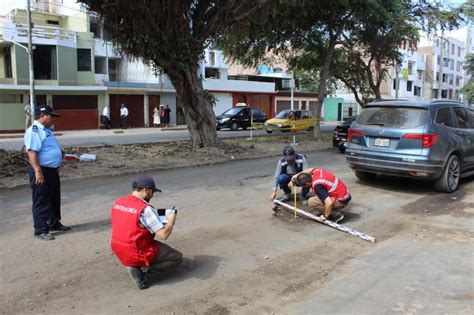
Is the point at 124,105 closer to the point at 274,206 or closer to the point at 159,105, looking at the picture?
the point at 159,105

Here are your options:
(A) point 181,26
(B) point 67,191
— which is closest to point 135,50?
(A) point 181,26

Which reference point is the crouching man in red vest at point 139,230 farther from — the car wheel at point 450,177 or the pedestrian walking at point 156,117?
the pedestrian walking at point 156,117

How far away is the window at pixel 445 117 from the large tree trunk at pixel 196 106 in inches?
305

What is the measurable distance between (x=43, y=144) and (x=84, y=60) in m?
29.7

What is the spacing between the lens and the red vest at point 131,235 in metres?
4.22

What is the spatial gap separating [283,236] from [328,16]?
15.6 metres

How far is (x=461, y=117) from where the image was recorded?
9.50 m

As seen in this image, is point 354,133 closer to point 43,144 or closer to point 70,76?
point 43,144

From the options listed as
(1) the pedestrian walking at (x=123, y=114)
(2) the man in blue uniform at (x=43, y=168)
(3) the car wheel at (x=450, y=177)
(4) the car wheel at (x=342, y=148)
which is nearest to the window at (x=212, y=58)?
(1) the pedestrian walking at (x=123, y=114)

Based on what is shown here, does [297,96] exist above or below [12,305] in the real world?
above

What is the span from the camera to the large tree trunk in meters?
14.3

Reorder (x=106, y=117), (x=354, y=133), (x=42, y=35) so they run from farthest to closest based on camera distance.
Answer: (x=106, y=117), (x=42, y=35), (x=354, y=133)

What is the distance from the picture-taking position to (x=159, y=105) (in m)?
37.0

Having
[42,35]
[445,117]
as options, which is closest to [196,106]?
[445,117]
